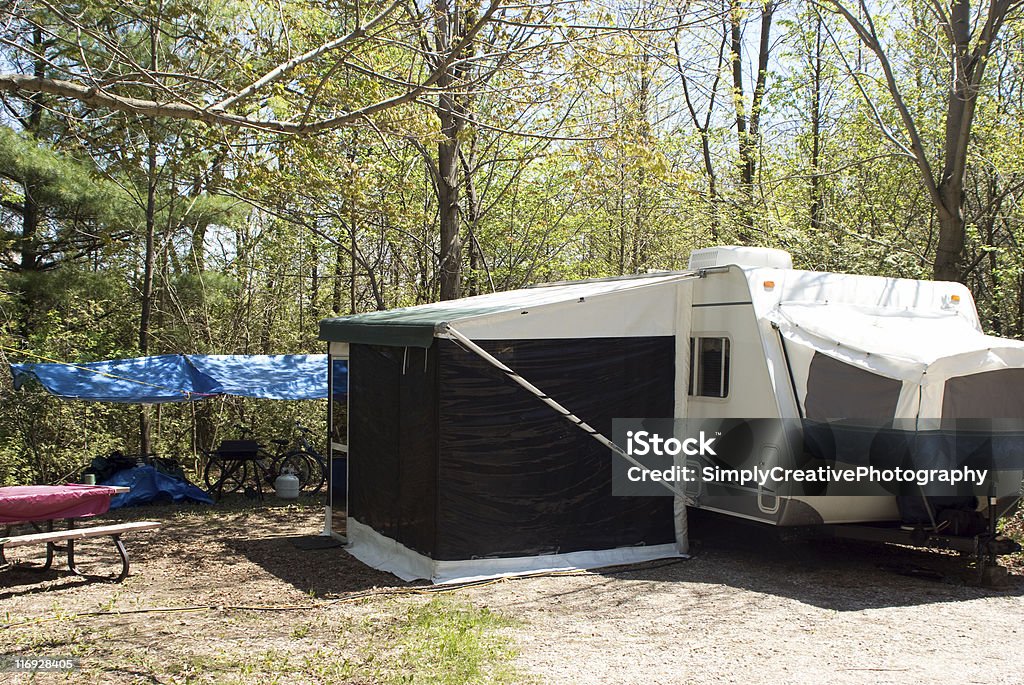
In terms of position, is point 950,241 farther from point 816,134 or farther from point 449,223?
point 816,134

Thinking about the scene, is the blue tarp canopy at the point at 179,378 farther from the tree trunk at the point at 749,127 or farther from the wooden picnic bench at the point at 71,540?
the tree trunk at the point at 749,127

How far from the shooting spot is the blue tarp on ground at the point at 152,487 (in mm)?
11602

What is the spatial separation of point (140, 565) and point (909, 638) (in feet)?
20.2

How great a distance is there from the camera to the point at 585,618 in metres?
6.21

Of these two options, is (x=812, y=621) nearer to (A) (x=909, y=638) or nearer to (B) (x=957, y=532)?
(A) (x=909, y=638)

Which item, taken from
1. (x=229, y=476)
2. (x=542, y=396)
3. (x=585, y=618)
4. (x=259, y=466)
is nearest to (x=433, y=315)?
(x=542, y=396)

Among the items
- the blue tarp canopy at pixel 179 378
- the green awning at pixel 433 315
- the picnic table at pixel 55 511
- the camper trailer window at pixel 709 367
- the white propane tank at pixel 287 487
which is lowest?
the white propane tank at pixel 287 487

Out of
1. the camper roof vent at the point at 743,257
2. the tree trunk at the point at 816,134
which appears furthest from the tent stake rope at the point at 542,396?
the tree trunk at the point at 816,134

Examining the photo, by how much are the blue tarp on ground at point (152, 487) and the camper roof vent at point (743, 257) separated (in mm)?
7070

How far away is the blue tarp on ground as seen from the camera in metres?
11.6

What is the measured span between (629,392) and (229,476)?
6632 mm

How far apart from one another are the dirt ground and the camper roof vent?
2.45 m

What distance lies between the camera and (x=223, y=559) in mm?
8500

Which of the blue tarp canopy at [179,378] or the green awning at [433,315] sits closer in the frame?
the green awning at [433,315]
